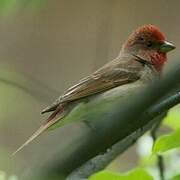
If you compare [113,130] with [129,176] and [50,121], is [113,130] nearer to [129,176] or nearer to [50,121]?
[129,176]

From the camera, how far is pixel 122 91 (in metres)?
3.71

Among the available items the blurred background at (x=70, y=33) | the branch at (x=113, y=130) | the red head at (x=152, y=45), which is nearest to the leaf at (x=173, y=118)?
the red head at (x=152, y=45)

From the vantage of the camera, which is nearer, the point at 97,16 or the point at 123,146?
the point at 123,146

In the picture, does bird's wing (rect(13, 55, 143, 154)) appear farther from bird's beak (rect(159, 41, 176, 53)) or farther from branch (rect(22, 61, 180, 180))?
branch (rect(22, 61, 180, 180))

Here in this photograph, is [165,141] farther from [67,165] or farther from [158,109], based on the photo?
[67,165]

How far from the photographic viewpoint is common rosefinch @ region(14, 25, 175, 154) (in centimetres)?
368

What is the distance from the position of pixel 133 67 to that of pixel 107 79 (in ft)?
0.81

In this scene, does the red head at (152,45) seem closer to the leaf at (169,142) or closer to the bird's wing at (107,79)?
the bird's wing at (107,79)

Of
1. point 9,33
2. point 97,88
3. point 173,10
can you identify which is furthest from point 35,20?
point 97,88

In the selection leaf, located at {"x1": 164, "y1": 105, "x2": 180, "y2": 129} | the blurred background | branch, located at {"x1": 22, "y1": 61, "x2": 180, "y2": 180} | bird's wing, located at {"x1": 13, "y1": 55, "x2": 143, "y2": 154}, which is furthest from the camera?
the blurred background

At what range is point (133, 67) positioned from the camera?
4.08 m

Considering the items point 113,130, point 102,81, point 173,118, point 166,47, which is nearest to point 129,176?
point 113,130

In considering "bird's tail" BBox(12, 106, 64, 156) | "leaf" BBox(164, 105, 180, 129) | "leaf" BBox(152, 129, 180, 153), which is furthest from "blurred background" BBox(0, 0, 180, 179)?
"leaf" BBox(152, 129, 180, 153)

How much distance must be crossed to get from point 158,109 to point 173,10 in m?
4.92
